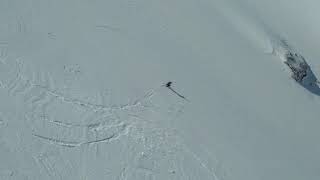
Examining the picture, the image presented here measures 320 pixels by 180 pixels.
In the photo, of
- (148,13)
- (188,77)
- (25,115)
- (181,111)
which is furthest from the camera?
(148,13)

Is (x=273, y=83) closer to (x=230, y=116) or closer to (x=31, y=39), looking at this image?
(x=230, y=116)

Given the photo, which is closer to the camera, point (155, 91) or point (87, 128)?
point (87, 128)

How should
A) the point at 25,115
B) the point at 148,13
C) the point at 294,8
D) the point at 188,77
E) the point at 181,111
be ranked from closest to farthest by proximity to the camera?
the point at 25,115
the point at 181,111
the point at 188,77
the point at 148,13
the point at 294,8

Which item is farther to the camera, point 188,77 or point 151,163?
point 188,77

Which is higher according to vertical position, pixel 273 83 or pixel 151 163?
pixel 273 83

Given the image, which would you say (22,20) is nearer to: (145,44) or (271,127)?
(145,44)

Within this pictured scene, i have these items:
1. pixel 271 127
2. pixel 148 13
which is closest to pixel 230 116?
pixel 271 127

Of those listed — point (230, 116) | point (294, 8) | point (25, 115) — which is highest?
point (294, 8)

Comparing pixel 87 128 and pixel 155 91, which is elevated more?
pixel 155 91
